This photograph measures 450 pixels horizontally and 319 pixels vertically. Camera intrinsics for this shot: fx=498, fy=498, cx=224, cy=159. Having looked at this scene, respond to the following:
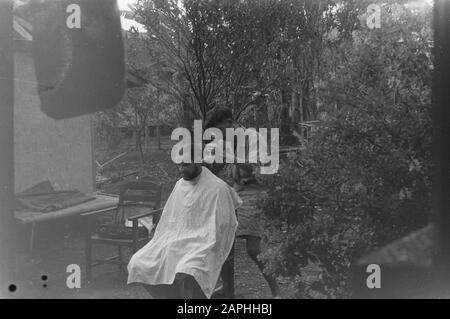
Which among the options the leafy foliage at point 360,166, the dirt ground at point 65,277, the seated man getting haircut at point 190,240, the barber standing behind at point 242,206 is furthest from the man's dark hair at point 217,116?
the dirt ground at point 65,277

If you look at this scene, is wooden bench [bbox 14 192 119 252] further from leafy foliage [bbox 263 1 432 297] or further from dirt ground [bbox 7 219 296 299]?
leafy foliage [bbox 263 1 432 297]

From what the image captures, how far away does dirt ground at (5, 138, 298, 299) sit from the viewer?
3021mm

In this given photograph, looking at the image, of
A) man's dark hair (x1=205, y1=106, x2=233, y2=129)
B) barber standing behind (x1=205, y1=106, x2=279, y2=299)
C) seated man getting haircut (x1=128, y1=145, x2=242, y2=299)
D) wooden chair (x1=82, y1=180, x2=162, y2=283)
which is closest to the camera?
seated man getting haircut (x1=128, y1=145, x2=242, y2=299)

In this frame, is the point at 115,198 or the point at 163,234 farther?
the point at 115,198

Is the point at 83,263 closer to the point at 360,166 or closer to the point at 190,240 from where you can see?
the point at 190,240

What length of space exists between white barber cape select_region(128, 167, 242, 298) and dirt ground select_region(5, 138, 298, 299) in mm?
235

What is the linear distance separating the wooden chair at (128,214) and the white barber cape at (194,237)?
31 cm

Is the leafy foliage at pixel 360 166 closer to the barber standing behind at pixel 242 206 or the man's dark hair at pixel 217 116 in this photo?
the barber standing behind at pixel 242 206

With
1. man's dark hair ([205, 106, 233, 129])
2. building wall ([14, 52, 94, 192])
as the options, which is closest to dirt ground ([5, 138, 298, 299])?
building wall ([14, 52, 94, 192])

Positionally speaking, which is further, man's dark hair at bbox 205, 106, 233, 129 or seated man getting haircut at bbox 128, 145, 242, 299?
man's dark hair at bbox 205, 106, 233, 129
